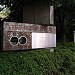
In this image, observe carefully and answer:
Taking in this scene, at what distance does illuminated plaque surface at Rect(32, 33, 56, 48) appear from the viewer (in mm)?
8922

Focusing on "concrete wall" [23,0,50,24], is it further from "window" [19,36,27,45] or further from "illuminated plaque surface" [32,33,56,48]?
"window" [19,36,27,45]

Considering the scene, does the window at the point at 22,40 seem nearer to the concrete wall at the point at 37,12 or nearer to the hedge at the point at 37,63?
the hedge at the point at 37,63

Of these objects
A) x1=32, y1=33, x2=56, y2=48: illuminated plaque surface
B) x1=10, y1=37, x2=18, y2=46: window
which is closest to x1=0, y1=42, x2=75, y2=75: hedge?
x1=32, y1=33, x2=56, y2=48: illuminated plaque surface

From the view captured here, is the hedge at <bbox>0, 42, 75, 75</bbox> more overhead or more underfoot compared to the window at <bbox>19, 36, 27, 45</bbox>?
more underfoot

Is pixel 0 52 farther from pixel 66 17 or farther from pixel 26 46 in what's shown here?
pixel 66 17

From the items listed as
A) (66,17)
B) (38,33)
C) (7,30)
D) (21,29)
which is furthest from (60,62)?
(66,17)

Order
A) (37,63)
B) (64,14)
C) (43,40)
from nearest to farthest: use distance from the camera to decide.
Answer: (37,63)
(43,40)
(64,14)

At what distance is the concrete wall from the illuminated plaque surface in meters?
0.92

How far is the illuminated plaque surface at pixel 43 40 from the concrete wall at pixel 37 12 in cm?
92

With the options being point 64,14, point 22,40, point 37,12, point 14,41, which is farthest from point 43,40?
point 64,14

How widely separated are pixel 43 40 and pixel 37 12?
6.58ft

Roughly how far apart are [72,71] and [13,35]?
11.5 feet

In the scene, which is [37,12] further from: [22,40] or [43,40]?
[22,40]

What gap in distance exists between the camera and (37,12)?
34.0ft
